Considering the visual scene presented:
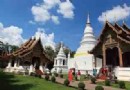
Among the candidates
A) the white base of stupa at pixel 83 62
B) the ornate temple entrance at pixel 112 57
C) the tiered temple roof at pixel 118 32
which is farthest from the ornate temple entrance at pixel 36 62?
the white base of stupa at pixel 83 62

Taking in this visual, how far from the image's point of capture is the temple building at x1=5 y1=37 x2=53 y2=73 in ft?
124

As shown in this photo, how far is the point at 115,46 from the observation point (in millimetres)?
29828

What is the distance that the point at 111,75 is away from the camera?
2716cm

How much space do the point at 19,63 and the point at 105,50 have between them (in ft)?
49.3

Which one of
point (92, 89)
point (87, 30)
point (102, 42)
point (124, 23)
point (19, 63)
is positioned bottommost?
point (92, 89)

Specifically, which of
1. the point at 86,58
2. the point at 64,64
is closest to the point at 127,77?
the point at 86,58

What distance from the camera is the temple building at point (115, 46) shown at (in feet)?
91.8

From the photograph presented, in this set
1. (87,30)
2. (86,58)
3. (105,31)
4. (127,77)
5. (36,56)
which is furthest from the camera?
(87,30)

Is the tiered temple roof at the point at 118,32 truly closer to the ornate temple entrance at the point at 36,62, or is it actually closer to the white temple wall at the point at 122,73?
the white temple wall at the point at 122,73

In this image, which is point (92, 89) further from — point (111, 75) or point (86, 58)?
point (86, 58)

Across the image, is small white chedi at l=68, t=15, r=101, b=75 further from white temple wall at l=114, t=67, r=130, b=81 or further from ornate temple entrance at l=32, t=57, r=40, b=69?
white temple wall at l=114, t=67, r=130, b=81

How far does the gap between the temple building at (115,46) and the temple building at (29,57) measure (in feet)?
33.3

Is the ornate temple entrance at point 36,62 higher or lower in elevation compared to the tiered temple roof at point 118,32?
lower

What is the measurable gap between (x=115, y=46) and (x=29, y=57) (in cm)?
1473
